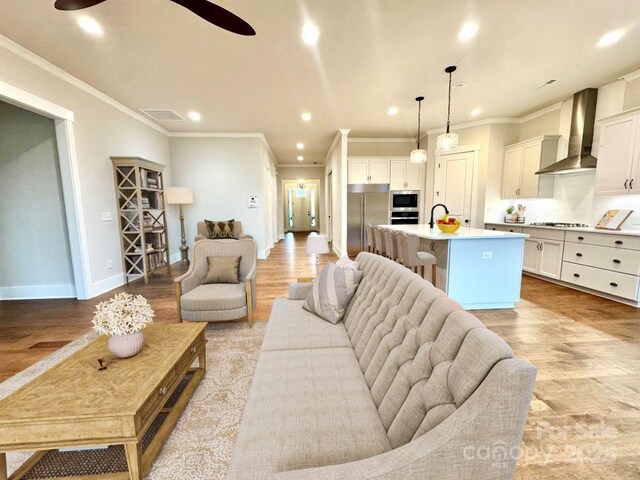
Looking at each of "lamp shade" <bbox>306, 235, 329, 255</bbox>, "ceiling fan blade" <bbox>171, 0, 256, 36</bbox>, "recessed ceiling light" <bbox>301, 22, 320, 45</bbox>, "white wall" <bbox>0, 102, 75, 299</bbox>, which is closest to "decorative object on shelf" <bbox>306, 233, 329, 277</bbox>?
"lamp shade" <bbox>306, 235, 329, 255</bbox>

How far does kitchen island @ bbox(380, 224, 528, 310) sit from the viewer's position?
10.2ft

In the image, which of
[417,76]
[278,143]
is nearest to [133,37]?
[417,76]

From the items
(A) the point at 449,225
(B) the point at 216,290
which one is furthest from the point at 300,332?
(A) the point at 449,225

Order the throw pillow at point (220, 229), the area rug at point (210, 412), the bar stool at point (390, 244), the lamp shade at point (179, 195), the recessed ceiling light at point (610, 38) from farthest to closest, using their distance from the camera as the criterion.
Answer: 1. the throw pillow at point (220, 229)
2. the lamp shade at point (179, 195)
3. the bar stool at point (390, 244)
4. the recessed ceiling light at point (610, 38)
5. the area rug at point (210, 412)

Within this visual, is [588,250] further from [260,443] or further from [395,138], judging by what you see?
[260,443]

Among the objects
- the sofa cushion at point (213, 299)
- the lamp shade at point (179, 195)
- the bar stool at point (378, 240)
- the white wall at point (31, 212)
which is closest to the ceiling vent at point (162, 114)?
the lamp shade at point (179, 195)

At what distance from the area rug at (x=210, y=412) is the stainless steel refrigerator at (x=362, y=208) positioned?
4.18 m

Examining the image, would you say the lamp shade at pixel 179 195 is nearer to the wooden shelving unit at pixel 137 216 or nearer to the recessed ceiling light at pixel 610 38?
the wooden shelving unit at pixel 137 216

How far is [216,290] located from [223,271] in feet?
0.82

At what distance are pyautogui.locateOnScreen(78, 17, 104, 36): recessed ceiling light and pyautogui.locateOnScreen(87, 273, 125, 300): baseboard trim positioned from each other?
3047mm

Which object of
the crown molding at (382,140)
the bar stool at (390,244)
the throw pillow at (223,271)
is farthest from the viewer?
the crown molding at (382,140)

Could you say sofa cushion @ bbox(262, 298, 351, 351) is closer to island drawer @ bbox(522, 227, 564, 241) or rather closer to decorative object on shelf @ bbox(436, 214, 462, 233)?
decorative object on shelf @ bbox(436, 214, 462, 233)

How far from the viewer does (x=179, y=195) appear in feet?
18.0

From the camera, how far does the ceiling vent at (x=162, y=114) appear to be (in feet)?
15.1
